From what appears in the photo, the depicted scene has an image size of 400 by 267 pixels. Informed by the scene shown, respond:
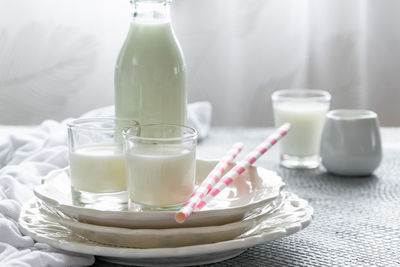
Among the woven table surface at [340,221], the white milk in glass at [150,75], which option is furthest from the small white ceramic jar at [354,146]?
the white milk in glass at [150,75]

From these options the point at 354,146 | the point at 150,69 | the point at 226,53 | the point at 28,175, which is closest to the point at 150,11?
the point at 150,69

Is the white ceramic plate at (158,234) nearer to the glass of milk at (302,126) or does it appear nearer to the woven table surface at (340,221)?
the woven table surface at (340,221)

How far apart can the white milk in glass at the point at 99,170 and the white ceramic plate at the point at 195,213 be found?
33 mm

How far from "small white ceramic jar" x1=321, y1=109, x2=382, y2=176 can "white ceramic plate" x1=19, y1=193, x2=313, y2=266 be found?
1.17 feet

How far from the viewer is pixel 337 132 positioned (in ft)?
3.49

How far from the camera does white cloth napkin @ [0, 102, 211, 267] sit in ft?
2.00

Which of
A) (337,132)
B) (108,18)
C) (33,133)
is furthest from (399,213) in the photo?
(108,18)

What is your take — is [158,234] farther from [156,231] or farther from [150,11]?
[150,11]

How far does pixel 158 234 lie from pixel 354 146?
0.57 metres

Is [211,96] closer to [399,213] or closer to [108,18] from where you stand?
[108,18]

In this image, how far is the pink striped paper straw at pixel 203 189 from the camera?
0.58m

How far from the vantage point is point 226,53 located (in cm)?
204

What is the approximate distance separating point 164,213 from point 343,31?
5.05 feet

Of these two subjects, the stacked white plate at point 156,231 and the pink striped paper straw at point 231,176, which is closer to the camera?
the stacked white plate at point 156,231
